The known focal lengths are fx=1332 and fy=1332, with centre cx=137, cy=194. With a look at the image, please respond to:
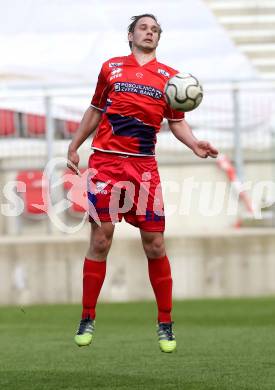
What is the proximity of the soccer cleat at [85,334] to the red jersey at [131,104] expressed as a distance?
1161mm

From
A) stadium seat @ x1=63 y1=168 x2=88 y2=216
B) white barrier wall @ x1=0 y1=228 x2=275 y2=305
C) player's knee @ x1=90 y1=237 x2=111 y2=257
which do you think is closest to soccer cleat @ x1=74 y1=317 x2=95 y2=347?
player's knee @ x1=90 y1=237 x2=111 y2=257

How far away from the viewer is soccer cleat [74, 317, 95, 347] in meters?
8.84

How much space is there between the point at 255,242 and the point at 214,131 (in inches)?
52.6

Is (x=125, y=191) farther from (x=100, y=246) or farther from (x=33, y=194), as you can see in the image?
(x=33, y=194)

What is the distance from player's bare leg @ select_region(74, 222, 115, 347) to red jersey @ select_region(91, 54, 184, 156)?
0.56 meters

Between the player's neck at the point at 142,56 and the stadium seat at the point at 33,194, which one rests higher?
the player's neck at the point at 142,56

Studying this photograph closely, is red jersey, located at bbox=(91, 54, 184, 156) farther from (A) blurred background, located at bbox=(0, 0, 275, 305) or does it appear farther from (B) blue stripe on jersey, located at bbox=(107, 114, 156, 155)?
(A) blurred background, located at bbox=(0, 0, 275, 305)

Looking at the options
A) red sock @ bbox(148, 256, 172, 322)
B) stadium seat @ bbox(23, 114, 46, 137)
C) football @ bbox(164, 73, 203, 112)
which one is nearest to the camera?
football @ bbox(164, 73, 203, 112)

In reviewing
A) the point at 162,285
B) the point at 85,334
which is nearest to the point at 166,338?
the point at 162,285

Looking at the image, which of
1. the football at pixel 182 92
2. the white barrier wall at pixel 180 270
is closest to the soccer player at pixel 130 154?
the football at pixel 182 92

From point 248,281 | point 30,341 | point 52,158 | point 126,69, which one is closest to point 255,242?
point 248,281

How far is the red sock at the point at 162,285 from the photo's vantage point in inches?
358

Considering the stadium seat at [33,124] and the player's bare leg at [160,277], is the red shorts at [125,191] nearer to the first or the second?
the player's bare leg at [160,277]

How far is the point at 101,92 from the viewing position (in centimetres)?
904
